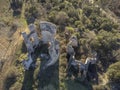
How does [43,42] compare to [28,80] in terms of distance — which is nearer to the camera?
[28,80]


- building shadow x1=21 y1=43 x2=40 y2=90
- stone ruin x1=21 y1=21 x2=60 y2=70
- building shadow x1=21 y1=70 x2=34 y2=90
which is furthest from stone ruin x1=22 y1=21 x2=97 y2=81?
building shadow x1=21 y1=70 x2=34 y2=90

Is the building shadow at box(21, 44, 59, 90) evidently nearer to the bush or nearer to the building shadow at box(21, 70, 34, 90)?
the building shadow at box(21, 70, 34, 90)

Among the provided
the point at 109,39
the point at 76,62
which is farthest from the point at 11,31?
the point at 109,39

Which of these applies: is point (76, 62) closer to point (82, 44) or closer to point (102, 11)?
point (82, 44)

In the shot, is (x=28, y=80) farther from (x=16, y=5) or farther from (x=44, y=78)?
(x=16, y=5)

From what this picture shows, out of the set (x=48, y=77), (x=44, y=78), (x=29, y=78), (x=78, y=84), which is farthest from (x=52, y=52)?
(x=78, y=84)

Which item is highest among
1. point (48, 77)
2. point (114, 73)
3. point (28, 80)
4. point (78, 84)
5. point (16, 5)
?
point (16, 5)

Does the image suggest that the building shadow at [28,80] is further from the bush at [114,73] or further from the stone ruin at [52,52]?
the bush at [114,73]

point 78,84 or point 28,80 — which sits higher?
point 28,80
